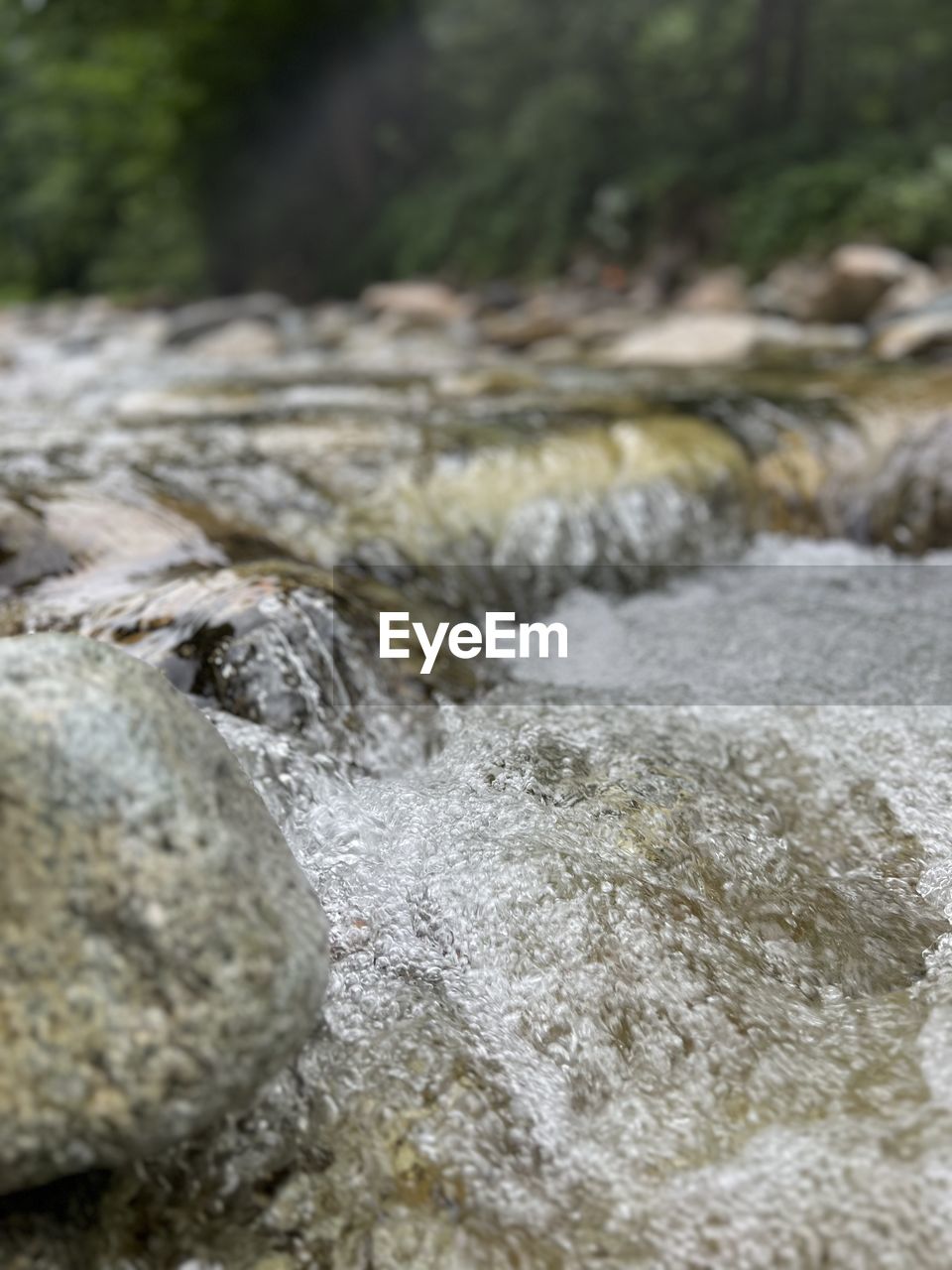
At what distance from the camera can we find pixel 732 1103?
1.59m

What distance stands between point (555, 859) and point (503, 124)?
18144mm

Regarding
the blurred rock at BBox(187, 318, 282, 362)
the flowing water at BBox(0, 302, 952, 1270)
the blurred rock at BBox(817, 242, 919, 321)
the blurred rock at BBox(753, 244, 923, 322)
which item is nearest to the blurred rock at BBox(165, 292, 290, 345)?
the blurred rock at BBox(187, 318, 282, 362)

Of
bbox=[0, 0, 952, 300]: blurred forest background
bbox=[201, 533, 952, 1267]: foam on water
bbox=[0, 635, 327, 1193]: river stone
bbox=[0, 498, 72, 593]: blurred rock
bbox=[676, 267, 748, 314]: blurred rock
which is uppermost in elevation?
bbox=[0, 0, 952, 300]: blurred forest background

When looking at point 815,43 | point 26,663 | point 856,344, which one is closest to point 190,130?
point 815,43

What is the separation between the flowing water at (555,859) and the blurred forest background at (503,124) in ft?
31.7

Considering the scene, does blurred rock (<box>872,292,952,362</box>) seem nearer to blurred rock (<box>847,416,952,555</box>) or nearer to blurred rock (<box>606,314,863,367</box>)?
blurred rock (<box>606,314,863,367</box>)

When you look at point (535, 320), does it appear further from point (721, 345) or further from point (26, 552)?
point (26, 552)

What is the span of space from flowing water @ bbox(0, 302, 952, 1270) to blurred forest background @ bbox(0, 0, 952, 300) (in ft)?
31.7

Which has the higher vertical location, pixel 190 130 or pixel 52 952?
pixel 190 130

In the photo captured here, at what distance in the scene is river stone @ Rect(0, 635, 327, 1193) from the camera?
4.27 ft

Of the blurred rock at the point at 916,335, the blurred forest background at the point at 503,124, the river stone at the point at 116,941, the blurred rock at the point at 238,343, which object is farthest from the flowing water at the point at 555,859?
the blurred forest background at the point at 503,124

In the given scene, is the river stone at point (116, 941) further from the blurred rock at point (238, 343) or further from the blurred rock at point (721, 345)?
the blurred rock at point (238, 343)

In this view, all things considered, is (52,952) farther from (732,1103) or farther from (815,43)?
(815,43)

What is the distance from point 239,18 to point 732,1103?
16.6 m
